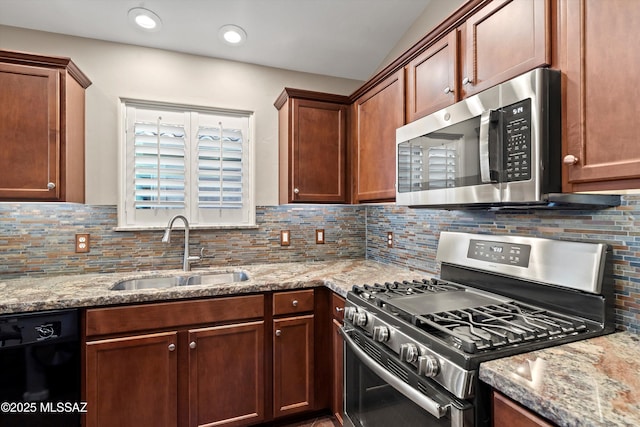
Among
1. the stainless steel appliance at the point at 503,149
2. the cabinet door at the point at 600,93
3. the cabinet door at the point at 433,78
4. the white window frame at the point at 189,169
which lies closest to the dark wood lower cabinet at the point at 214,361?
the white window frame at the point at 189,169

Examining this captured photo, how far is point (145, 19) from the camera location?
2.10 metres

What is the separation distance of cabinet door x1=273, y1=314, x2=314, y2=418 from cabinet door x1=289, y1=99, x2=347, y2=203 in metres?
0.86

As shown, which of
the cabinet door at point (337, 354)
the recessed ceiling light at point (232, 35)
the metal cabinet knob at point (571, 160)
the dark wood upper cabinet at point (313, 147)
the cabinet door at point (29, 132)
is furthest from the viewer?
the dark wood upper cabinet at point (313, 147)

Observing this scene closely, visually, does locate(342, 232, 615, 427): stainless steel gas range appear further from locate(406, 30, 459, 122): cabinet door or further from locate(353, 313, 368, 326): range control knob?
locate(406, 30, 459, 122): cabinet door

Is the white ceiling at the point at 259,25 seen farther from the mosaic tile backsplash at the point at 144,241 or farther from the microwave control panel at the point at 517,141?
the microwave control panel at the point at 517,141

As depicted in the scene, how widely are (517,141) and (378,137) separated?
108 cm

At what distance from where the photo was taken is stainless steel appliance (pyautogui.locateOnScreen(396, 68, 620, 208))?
1088 mm

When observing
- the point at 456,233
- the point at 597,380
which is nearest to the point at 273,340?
the point at 456,233

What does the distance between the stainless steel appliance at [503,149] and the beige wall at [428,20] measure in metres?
0.82

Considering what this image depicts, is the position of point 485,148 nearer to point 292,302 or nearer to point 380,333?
point 380,333

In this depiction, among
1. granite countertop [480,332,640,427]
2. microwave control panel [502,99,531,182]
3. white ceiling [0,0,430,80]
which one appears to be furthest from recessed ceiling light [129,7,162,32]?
granite countertop [480,332,640,427]

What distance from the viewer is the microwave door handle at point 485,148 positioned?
1.23 metres

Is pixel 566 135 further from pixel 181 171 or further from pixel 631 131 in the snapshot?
pixel 181 171

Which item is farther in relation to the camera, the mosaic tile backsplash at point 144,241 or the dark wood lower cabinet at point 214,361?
the mosaic tile backsplash at point 144,241
